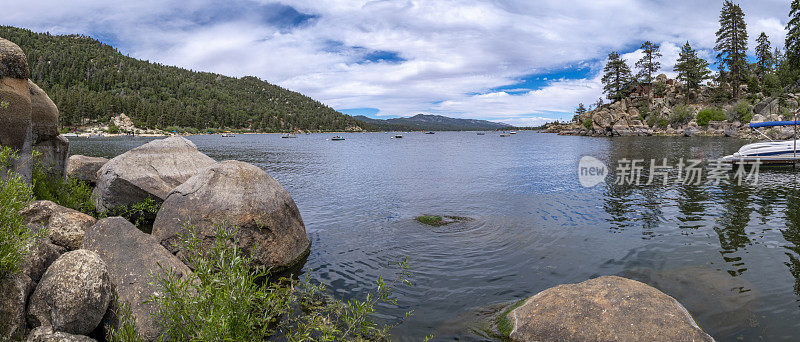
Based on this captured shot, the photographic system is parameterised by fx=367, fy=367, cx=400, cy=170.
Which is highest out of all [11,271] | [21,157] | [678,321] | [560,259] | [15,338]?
[21,157]

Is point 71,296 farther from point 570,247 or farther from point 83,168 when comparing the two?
point 83,168

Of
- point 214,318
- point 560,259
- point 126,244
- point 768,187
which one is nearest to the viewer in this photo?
point 214,318

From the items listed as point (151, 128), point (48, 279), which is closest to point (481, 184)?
point (48, 279)

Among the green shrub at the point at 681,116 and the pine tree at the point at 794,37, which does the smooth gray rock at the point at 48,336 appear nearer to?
the pine tree at the point at 794,37

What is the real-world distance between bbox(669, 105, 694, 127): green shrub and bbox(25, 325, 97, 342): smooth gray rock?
5993 inches

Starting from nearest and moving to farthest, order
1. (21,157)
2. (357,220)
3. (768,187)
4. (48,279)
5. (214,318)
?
(214,318) < (48,279) < (21,157) < (357,220) < (768,187)

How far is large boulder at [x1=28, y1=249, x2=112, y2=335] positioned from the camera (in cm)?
549

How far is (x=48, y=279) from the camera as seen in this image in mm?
5680

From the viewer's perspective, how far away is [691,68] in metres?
130

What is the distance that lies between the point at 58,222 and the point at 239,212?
396 cm

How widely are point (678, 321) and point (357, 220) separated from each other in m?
14.6

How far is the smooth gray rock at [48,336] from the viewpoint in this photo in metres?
Answer: 5.11

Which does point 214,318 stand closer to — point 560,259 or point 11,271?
point 11,271

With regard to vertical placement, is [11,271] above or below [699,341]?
above
